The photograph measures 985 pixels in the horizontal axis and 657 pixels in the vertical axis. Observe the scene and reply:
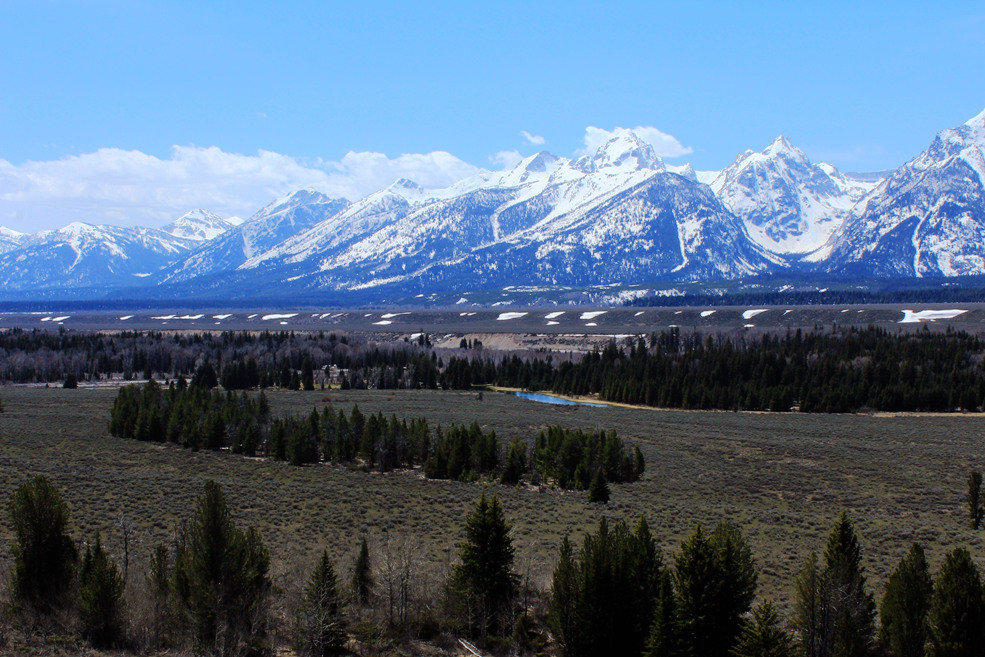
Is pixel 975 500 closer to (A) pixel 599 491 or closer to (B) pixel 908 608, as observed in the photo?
(A) pixel 599 491

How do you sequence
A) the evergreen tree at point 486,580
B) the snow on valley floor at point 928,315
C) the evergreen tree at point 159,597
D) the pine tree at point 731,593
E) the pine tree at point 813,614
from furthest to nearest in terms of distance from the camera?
the snow on valley floor at point 928,315, the evergreen tree at point 486,580, the evergreen tree at point 159,597, the pine tree at point 731,593, the pine tree at point 813,614

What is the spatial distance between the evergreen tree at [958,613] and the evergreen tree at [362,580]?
59.3ft

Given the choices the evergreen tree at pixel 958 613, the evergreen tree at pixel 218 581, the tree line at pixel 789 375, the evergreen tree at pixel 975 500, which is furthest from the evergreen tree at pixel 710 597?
the tree line at pixel 789 375

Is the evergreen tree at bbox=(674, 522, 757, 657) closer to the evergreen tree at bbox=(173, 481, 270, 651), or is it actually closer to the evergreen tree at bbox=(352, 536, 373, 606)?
the evergreen tree at bbox=(352, 536, 373, 606)

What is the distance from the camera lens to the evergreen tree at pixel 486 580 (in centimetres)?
2728

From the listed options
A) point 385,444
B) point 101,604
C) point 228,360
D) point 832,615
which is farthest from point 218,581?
point 228,360

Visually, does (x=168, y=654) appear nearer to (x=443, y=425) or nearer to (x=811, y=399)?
(x=443, y=425)

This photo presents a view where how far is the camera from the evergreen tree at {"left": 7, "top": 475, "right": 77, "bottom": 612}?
25453 millimetres

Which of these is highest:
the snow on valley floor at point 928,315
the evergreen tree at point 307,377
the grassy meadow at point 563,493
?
the snow on valley floor at point 928,315

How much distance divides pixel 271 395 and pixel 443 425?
3971 centimetres

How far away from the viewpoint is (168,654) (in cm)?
2408

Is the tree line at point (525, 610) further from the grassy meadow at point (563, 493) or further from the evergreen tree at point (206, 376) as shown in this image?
the evergreen tree at point (206, 376)

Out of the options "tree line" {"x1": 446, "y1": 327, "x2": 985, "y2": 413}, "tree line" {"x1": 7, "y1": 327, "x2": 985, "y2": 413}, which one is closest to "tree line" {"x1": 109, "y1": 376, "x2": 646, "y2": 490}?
"tree line" {"x1": 446, "y1": 327, "x2": 985, "y2": 413}

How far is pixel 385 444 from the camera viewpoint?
56.6 m
